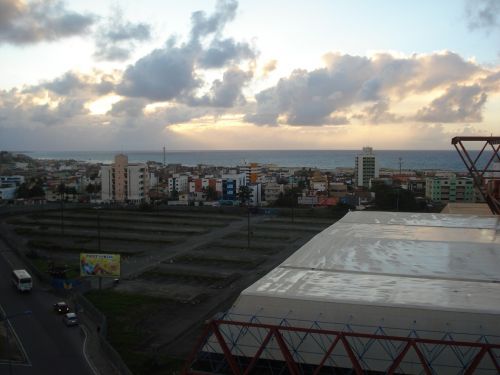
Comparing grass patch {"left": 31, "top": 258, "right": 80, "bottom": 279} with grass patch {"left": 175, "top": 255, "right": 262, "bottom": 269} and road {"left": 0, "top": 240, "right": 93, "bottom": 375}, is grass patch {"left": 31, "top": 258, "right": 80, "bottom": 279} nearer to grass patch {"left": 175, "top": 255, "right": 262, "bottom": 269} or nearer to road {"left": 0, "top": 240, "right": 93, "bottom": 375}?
road {"left": 0, "top": 240, "right": 93, "bottom": 375}

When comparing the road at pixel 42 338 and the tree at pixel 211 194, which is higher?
the tree at pixel 211 194

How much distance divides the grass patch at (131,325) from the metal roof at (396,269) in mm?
3499

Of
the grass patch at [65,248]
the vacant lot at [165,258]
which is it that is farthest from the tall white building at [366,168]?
the grass patch at [65,248]

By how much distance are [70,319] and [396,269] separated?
9.52 m

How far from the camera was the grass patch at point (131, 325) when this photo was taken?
461 inches

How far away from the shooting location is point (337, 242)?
50.9ft

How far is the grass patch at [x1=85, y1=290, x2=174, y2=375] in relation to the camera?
11.7 m

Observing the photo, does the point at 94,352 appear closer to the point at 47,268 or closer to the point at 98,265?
the point at 98,265

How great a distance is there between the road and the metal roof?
5300 mm

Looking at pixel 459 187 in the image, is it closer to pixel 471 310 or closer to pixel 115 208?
pixel 115 208

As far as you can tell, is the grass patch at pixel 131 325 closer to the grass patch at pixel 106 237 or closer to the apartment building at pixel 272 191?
the grass patch at pixel 106 237

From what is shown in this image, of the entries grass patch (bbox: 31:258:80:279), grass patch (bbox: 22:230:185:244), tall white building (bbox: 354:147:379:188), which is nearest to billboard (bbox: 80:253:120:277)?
grass patch (bbox: 31:258:80:279)

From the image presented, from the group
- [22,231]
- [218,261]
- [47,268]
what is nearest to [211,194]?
[22,231]

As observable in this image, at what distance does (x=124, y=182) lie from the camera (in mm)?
57188
